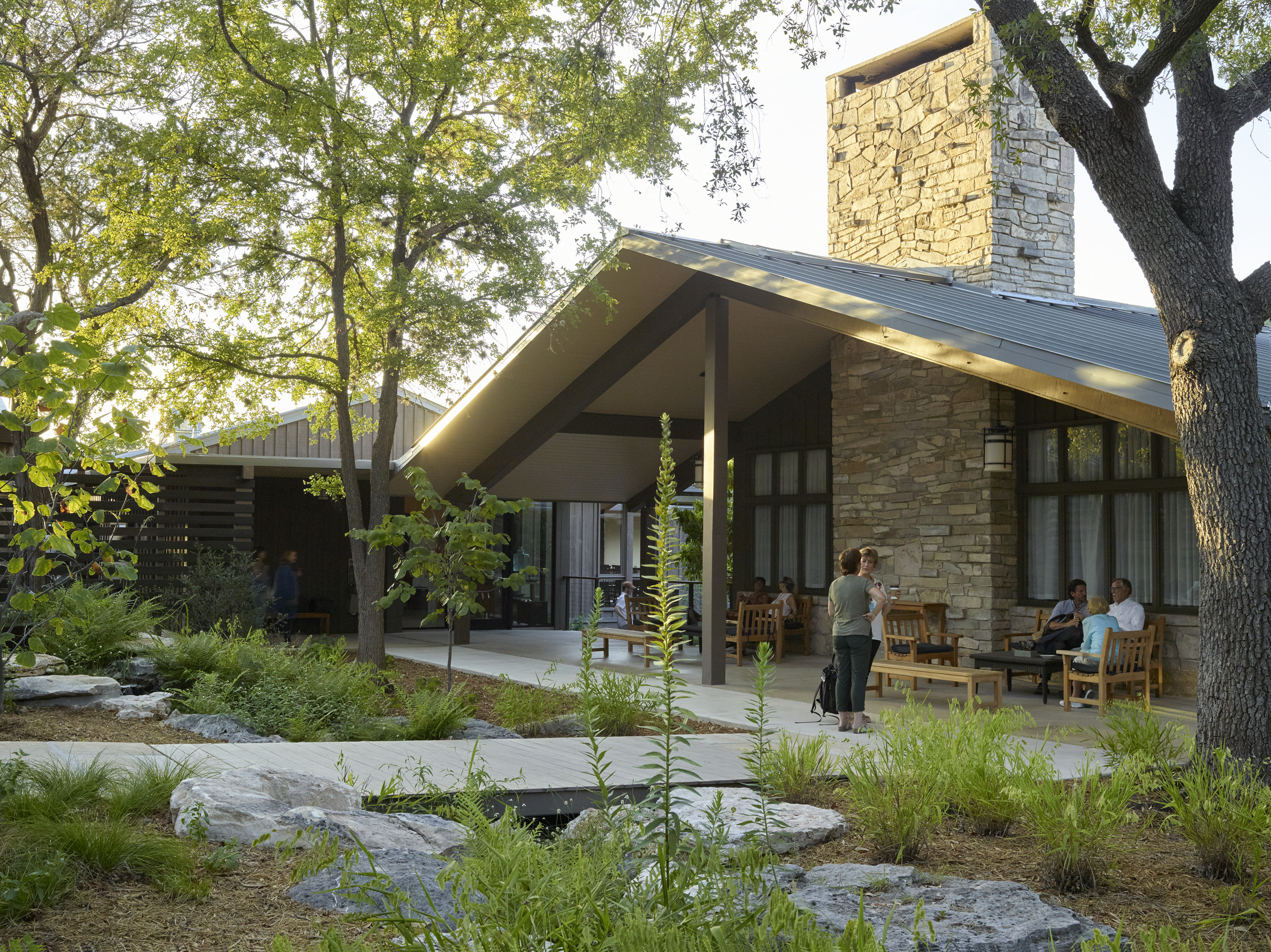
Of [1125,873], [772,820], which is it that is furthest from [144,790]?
[1125,873]

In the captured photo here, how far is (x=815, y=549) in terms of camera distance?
45.5ft

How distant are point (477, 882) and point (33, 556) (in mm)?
4001

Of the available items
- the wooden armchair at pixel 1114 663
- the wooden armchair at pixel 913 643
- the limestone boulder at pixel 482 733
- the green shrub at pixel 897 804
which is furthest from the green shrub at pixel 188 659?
the wooden armchair at pixel 1114 663

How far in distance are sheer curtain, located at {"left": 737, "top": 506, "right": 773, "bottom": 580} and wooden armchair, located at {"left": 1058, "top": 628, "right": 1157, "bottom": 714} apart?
5.64 m

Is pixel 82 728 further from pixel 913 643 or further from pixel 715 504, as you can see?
pixel 913 643

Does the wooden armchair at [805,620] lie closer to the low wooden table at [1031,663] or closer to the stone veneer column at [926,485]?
the stone veneer column at [926,485]

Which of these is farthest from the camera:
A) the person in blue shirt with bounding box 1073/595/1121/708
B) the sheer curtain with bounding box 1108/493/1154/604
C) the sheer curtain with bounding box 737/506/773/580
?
the sheer curtain with bounding box 737/506/773/580

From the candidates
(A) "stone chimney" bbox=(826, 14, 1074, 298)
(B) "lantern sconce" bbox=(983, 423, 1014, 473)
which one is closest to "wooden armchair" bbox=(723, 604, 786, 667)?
(B) "lantern sconce" bbox=(983, 423, 1014, 473)

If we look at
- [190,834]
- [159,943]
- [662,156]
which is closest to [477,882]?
[159,943]

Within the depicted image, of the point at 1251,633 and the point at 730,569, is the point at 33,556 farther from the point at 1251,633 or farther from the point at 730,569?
the point at 730,569

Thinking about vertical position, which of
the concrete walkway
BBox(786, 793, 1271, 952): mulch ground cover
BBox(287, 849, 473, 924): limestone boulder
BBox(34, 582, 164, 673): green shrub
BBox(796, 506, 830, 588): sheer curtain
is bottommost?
the concrete walkway

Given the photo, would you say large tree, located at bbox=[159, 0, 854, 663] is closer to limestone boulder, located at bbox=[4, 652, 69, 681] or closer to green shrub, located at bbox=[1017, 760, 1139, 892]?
limestone boulder, located at bbox=[4, 652, 69, 681]

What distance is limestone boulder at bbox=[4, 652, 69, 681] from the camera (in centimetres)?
765

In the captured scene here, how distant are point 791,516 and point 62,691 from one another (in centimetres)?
912
